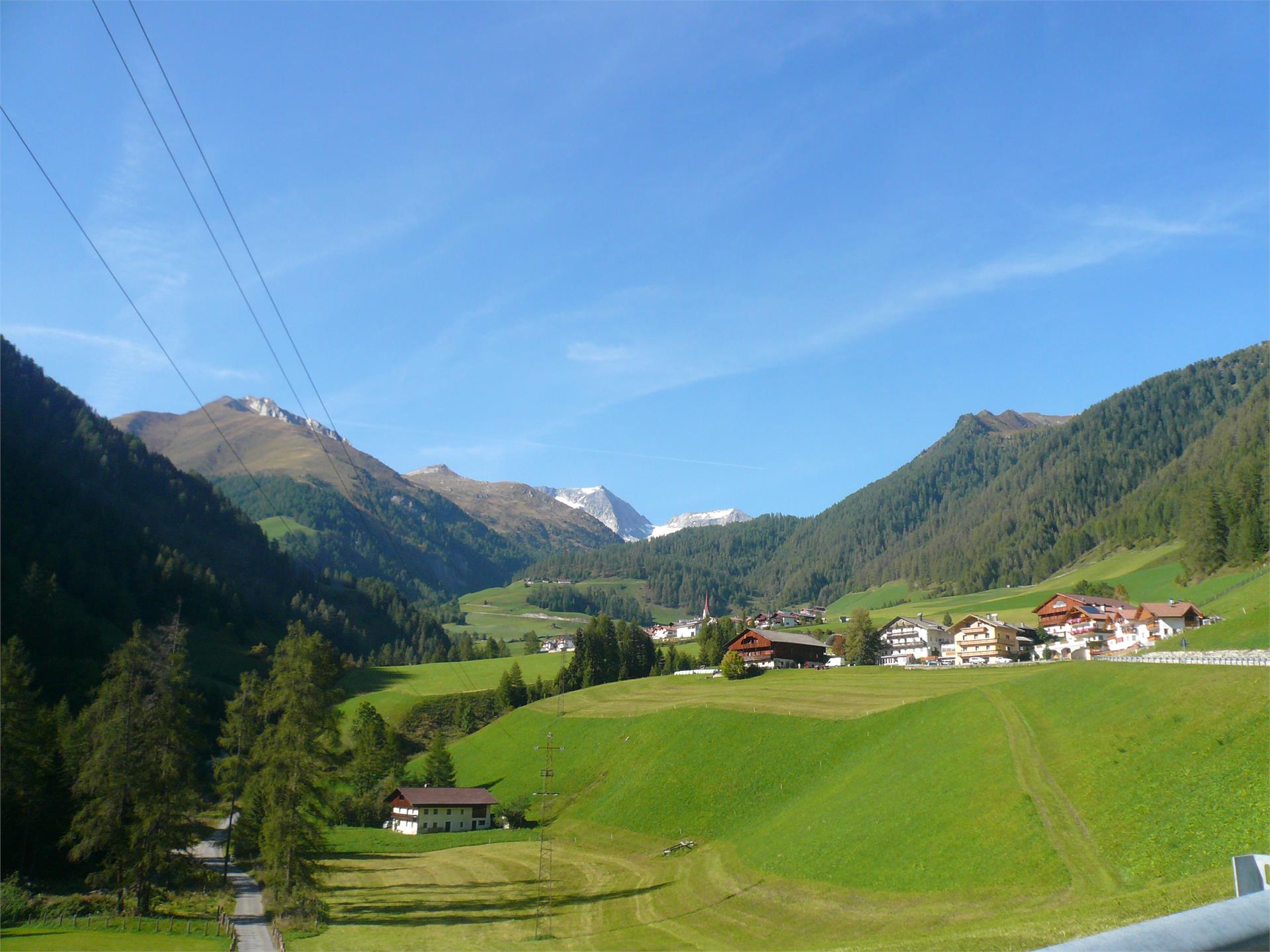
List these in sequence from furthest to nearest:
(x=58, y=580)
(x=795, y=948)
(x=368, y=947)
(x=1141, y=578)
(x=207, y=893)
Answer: (x=1141, y=578) < (x=58, y=580) < (x=207, y=893) < (x=368, y=947) < (x=795, y=948)

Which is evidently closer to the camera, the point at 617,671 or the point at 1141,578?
the point at 617,671

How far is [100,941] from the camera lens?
122 ft

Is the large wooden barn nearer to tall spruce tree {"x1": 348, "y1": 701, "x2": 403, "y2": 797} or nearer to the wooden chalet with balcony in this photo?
the wooden chalet with balcony

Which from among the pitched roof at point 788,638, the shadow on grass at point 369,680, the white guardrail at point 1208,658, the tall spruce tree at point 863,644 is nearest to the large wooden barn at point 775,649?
the pitched roof at point 788,638

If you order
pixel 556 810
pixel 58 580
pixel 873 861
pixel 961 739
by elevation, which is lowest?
pixel 556 810

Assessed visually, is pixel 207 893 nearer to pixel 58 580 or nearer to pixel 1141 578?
pixel 58 580

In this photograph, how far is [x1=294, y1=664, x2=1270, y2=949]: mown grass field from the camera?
33375mm

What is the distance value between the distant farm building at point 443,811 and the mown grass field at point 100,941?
4559cm

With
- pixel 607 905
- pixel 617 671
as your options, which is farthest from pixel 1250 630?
pixel 617 671

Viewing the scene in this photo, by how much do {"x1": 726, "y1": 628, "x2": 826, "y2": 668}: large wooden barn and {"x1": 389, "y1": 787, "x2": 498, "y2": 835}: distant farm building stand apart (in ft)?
145

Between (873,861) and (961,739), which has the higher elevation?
(961,739)

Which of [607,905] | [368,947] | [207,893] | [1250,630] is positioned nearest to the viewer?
[368,947]

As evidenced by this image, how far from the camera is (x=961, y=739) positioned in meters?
57.8

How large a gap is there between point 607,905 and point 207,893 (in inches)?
1159
